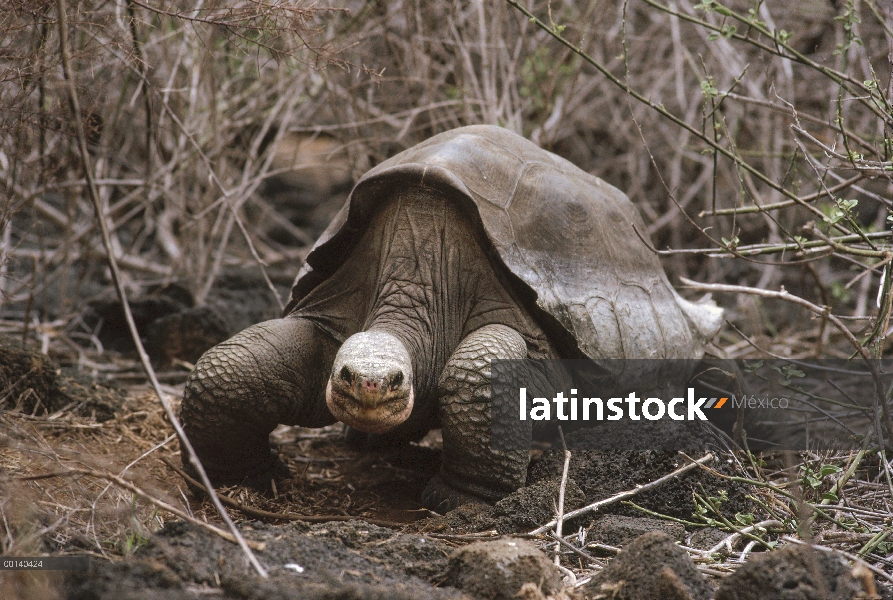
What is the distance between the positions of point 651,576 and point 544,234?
1728 mm

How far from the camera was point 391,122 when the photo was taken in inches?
214

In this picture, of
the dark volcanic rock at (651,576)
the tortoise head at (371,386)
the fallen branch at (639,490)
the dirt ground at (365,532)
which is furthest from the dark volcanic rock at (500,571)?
the tortoise head at (371,386)

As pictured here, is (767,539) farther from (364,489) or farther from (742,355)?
(742,355)

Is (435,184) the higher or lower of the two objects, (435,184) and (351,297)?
the higher

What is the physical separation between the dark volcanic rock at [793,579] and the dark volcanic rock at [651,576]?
3.4 inches

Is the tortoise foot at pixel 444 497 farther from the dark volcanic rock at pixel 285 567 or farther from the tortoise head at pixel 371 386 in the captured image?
the dark volcanic rock at pixel 285 567

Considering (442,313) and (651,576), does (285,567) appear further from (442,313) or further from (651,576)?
(442,313)

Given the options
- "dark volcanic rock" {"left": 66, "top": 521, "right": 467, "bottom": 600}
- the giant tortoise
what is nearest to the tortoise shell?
the giant tortoise

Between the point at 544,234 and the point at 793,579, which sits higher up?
the point at 544,234

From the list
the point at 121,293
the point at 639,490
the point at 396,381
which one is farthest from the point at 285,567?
the point at 639,490

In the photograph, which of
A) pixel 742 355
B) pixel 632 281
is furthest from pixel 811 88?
pixel 632 281

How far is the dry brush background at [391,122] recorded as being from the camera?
343 centimetres

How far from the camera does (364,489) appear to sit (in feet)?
11.4

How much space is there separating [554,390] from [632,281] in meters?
0.75
